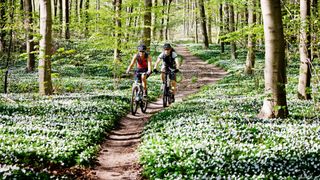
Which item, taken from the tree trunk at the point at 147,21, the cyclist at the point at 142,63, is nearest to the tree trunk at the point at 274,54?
the cyclist at the point at 142,63

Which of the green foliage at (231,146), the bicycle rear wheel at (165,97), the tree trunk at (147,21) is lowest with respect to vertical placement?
the green foliage at (231,146)

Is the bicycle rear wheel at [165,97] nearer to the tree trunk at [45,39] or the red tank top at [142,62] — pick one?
the red tank top at [142,62]

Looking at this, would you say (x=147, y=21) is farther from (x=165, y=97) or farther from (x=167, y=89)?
(x=165, y=97)

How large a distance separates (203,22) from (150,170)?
45.2 m

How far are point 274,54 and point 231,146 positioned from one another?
387 cm

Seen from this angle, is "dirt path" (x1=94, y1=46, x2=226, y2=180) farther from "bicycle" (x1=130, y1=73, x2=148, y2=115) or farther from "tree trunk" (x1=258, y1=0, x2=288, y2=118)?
"tree trunk" (x1=258, y1=0, x2=288, y2=118)

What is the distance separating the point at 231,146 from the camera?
977cm

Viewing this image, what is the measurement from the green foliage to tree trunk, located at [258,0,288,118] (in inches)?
29.7

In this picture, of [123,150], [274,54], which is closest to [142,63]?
[123,150]

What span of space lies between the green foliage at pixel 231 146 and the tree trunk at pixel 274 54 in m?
0.75

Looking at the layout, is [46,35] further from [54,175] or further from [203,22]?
[203,22]

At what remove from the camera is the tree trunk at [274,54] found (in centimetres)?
1196

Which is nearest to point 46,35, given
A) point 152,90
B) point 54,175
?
point 152,90

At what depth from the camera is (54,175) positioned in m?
8.34
